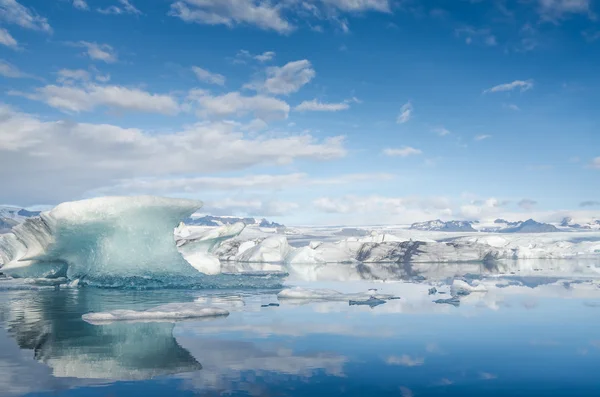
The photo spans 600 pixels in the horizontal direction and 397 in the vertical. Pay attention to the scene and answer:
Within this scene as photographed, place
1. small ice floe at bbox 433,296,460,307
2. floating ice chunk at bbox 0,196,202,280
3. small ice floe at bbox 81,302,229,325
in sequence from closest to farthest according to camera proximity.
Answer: small ice floe at bbox 81,302,229,325 < small ice floe at bbox 433,296,460,307 < floating ice chunk at bbox 0,196,202,280

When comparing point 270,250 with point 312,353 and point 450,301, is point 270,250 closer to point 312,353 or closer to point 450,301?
point 450,301

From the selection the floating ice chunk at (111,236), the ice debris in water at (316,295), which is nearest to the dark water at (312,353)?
the ice debris in water at (316,295)

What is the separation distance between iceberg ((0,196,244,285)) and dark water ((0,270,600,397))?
532 centimetres

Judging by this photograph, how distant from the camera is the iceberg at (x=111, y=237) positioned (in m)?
16.3

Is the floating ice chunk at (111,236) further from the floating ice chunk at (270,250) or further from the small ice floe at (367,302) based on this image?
the floating ice chunk at (270,250)

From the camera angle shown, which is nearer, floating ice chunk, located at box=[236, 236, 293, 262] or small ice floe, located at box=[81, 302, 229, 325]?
small ice floe, located at box=[81, 302, 229, 325]

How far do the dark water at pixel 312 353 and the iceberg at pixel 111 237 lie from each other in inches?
210

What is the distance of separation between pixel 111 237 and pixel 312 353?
1267cm

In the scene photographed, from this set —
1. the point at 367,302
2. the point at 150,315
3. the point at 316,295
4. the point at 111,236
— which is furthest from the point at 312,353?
the point at 111,236

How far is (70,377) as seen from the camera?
5180mm

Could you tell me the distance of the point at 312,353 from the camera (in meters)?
6.57

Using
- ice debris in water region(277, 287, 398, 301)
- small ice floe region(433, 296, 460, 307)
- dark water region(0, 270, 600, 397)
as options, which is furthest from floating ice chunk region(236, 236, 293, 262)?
dark water region(0, 270, 600, 397)

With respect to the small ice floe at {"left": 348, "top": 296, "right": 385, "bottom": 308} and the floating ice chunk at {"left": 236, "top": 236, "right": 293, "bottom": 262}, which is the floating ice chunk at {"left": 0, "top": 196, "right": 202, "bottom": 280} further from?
the floating ice chunk at {"left": 236, "top": 236, "right": 293, "bottom": 262}

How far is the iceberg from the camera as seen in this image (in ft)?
53.6
